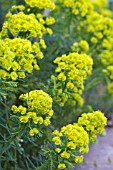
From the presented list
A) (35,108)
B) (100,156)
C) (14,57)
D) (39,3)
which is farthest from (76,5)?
(100,156)

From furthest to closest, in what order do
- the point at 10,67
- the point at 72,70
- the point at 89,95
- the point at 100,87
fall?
1. the point at 100,87
2. the point at 89,95
3. the point at 72,70
4. the point at 10,67

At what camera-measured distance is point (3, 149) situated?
2.44 metres

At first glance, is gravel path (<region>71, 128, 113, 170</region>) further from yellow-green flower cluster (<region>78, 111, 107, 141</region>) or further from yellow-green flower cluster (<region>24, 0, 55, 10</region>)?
yellow-green flower cluster (<region>24, 0, 55, 10</region>)

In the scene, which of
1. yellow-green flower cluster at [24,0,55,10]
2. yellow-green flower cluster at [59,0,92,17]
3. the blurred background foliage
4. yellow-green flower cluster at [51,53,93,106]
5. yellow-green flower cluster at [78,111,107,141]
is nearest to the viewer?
yellow-green flower cluster at [78,111,107,141]

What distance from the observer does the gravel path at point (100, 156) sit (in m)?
3.75

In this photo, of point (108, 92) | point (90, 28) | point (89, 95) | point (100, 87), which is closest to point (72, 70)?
point (90, 28)

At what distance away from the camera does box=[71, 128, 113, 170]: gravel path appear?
12.3ft

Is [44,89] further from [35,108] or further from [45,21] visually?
[35,108]

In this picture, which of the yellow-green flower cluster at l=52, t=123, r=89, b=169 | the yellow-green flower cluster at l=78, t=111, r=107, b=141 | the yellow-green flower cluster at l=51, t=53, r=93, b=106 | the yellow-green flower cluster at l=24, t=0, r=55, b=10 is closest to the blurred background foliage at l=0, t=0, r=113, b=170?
the yellow-green flower cluster at l=51, t=53, r=93, b=106

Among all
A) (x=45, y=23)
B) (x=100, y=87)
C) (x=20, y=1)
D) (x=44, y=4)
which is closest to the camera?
(x=44, y=4)

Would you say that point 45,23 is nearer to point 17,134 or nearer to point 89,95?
point 17,134

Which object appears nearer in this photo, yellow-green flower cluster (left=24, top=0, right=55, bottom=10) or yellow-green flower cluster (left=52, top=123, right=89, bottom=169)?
yellow-green flower cluster (left=52, top=123, right=89, bottom=169)

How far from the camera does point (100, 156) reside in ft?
13.1

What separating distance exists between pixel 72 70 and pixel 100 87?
2729mm
